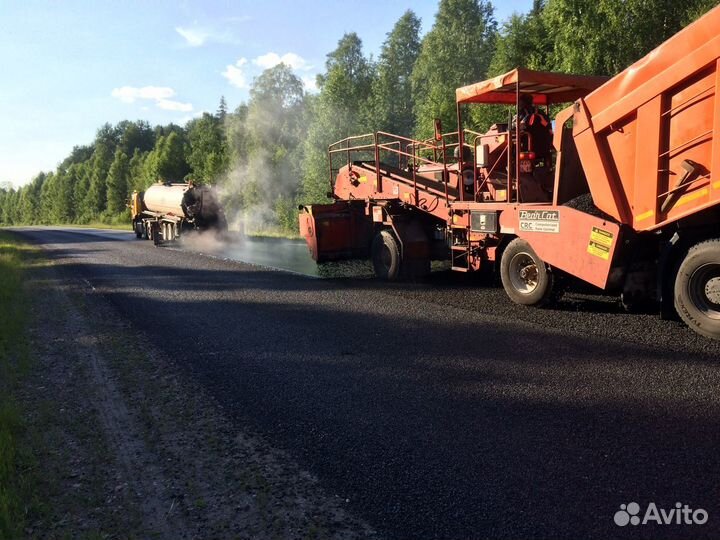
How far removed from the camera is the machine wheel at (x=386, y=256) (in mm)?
11023

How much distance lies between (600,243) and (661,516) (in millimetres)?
4337

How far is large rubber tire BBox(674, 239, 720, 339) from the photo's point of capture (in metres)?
5.86

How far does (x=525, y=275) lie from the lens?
821 centimetres

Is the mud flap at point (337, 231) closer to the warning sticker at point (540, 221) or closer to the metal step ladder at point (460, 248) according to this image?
the metal step ladder at point (460, 248)

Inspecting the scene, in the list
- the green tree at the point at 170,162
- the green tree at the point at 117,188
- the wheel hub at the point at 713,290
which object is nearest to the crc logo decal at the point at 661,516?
the wheel hub at the point at 713,290

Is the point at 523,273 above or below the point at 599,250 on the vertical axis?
below

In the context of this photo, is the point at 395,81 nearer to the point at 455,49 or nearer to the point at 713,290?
the point at 455,49

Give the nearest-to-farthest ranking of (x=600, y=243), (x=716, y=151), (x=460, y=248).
A: (x=716, y=151) → (x=600, y=243) → (x=460, y=248)

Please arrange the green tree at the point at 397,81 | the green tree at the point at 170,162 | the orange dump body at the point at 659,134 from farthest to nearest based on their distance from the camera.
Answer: the green tree at the point at 170,162, the green tree at the point at 397,81, the orange dump body at the point at 659,134

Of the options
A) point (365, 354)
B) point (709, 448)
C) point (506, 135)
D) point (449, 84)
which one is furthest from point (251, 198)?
point (709, 448)


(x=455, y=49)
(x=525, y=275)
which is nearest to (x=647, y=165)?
(x=525, y=275)

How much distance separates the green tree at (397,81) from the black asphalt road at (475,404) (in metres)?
29.2

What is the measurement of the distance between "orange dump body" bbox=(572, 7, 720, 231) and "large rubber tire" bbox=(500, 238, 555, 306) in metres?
1.22

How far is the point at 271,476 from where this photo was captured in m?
3.56
